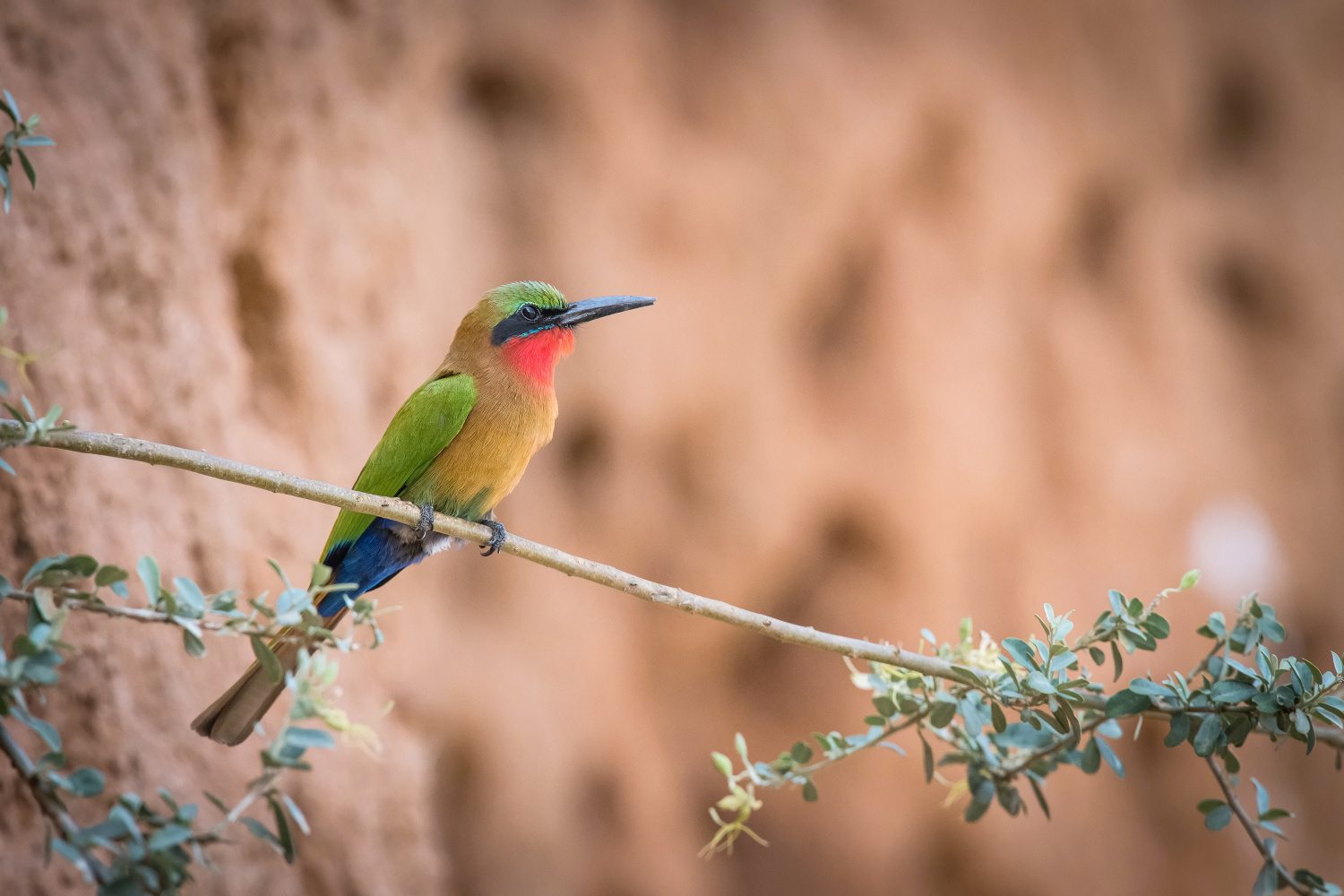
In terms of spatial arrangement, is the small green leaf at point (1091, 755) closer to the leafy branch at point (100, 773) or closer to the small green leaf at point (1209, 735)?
the small green leaf at point (1209, 735)

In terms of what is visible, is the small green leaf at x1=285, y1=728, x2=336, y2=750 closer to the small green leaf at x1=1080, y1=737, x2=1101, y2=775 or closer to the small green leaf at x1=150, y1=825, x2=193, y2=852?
the small green leaf at x1=150, y1=825, x2=193, y2=852

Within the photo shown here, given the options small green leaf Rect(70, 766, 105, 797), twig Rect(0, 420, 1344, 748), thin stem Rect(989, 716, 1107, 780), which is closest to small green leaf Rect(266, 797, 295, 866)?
small green leaf Rect(70, 766, 105, 797)

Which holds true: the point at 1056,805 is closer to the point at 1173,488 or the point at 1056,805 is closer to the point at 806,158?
the point at 1173,488

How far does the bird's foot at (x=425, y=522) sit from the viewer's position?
5.72ft

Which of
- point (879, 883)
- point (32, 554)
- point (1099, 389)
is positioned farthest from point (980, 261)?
point (32, 554)

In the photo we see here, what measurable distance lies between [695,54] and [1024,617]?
8.74ft

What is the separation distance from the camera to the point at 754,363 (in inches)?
143

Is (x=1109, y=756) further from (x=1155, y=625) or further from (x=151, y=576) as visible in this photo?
(x=151, y=576)

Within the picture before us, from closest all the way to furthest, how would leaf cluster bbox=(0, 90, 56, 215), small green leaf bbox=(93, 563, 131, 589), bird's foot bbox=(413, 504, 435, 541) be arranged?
small green leaf bbox=(93, 563, 131, 589) < leaf cluster bbox=(0, 90, 56, 215) < bird's foot bbox=(413, 504, 435, 541)

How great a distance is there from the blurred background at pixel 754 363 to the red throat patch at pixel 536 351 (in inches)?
44.4

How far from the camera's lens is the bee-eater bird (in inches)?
73.4

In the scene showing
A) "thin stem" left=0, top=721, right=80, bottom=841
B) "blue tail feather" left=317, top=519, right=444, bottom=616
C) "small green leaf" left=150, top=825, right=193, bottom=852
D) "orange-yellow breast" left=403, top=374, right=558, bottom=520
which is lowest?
"small green leaf" left=150, top=825, right=193, bottom=852

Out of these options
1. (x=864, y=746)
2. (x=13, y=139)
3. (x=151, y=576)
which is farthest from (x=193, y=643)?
(x=864, y=746)

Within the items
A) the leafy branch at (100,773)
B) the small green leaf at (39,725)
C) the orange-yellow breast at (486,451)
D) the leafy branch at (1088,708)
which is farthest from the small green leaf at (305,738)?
the orange-yellow breast at (486,451)
